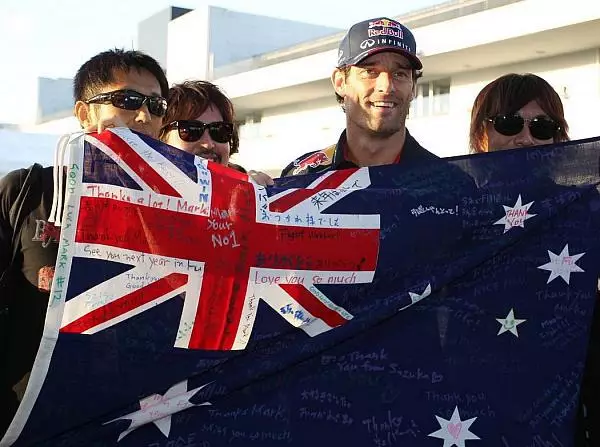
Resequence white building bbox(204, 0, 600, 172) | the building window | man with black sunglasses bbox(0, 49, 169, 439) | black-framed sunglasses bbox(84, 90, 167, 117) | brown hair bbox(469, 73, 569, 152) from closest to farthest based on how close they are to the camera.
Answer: man with black sunglasses bbox(0, 49, 169, 439)
black-framed sunglasses bbox(84, 90, 167, 117)
brown hair bbox(469, 73, 569, 152)
white building bbox(204, 0, 600, 172)
the building window

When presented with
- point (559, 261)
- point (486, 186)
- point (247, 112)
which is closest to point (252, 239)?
point (486, 186)

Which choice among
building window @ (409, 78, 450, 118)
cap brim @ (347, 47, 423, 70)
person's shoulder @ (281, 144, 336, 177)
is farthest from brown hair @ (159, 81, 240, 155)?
building window @ (409, 78, 450, 118)

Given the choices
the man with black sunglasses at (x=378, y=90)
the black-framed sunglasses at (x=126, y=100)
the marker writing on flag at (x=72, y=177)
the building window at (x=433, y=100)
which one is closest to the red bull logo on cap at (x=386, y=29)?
the man with black sunglasses at (x=378, y=90)

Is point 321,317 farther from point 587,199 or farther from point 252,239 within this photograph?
point 587,199

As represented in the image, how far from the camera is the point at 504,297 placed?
2852 mm

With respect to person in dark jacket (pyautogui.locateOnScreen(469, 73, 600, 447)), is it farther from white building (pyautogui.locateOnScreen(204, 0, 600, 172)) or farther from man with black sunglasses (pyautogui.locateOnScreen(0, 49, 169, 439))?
white building (pyautogui.locateOnScreen(204, 0, 600, 172))

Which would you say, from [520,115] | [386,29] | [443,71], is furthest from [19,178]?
[443,71]

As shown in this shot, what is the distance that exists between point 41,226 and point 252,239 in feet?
2.18

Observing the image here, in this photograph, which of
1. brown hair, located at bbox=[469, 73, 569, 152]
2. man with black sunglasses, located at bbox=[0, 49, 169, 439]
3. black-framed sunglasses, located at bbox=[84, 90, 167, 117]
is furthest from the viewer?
brown hair, located at bbox=[469, 73, 569, 152]

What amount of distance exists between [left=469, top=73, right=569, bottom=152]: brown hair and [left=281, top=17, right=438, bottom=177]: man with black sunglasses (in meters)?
0.34

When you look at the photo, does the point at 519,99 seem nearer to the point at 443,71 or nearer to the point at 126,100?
the point at 126,100

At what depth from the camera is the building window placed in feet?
70.0

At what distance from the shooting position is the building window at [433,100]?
2134 cm

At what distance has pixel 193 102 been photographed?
3.77m
